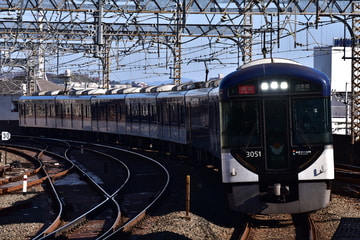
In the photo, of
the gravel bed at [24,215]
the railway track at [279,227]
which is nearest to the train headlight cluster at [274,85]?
the railway track at [279,227]

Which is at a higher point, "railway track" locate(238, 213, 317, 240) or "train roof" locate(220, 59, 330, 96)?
"train roof" locate(220, 59, 330, 96)

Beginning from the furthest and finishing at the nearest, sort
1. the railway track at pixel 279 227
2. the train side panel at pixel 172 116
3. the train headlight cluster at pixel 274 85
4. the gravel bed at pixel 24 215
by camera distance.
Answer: the train side panel at pixel 172 116 → the gravel bed at pixel 24 215 → the train headlight cluster at pixel 274 85 → the railway track at pixel 279 227

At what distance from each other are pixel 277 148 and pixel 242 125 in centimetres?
75

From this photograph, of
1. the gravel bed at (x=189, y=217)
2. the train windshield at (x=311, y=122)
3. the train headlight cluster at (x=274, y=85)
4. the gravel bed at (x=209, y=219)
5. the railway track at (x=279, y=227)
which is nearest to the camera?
the railway track at (x=279, y=227)

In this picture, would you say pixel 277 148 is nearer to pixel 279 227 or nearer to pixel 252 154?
pixel 252 154

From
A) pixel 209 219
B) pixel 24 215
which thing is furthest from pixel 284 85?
pixel 24 215

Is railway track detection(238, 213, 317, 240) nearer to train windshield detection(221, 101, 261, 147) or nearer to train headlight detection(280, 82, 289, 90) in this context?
train windshield detection(221, 101, 261, 147)

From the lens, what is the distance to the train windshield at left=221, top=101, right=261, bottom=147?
11.7 meters

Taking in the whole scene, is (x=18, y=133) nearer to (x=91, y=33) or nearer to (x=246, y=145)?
(x=91, y=33)

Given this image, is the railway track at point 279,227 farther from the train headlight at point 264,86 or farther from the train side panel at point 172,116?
the train side panel at point 172,116

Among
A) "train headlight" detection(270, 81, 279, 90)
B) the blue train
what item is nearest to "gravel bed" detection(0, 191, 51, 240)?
the blue train

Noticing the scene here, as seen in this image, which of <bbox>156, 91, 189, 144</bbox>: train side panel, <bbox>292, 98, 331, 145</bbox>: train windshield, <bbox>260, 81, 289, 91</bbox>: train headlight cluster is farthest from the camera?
<bbox>156, 91, 189, 144</bbox>: train side panel

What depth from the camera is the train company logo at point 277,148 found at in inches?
456

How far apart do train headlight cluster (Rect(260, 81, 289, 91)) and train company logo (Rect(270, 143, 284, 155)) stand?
1010 millimetres
